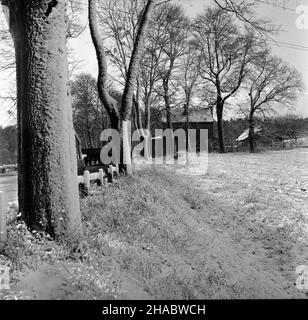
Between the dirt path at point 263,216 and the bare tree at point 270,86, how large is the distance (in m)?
16.1

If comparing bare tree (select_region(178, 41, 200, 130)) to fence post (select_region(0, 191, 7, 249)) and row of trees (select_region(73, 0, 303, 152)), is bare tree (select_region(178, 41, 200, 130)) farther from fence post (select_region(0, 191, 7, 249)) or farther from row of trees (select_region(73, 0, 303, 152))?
fence post (select_region(0, 191, 7, 249))

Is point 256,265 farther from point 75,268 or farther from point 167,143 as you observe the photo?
point 167,143

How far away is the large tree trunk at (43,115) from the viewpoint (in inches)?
160

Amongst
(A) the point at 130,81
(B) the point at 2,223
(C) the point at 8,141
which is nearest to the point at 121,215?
(B) the point at 2,223

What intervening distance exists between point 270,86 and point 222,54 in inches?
327

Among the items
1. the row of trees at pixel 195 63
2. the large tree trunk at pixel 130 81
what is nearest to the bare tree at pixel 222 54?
the row of trees at pixel 195 63

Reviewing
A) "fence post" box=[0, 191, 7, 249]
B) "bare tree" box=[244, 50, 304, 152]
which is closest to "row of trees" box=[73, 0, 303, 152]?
"bare tree" box=[244, 50, 304, 152]

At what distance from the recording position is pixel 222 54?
79.6 feet

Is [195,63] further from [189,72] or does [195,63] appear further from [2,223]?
[2,223]

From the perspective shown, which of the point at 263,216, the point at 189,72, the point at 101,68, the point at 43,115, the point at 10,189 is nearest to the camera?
the point at 43,115

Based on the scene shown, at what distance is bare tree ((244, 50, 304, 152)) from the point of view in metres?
27.1

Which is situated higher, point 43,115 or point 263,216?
point 43,115

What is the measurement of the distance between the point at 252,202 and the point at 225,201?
0.78m

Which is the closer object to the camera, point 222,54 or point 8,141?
point 8,141
